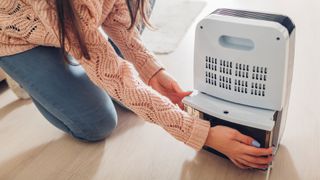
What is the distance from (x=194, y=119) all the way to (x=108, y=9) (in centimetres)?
37

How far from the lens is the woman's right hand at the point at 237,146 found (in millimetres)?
861

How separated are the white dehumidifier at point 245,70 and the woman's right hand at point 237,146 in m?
0.02

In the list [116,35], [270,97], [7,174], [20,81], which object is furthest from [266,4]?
[7,174]

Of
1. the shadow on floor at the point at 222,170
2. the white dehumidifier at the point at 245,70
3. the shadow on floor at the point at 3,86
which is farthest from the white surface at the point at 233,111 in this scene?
the shadow on floor at the point at 3,86

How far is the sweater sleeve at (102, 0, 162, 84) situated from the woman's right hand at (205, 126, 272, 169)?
28 centimetres

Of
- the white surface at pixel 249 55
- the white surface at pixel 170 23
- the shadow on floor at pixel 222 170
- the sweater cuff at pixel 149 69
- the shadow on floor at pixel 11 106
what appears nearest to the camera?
the white surface at pixel 249 55

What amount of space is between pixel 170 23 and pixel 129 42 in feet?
2.31

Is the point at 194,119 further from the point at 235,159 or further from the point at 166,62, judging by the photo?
the point at 166,62

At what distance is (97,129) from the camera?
1091 mm

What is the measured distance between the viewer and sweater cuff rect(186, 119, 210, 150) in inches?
34.1

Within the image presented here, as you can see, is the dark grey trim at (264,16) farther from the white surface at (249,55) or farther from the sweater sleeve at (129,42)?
the sweater sleeve at (129,42)

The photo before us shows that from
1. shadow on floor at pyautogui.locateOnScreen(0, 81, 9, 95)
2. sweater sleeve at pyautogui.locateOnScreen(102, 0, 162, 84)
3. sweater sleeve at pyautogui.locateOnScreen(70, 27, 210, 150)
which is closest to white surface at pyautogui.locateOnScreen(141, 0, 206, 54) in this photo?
sweater sleeve at pyautogui.locateOnScreen(102, 0, 162, 84)

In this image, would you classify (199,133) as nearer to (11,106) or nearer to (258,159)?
(258,159)

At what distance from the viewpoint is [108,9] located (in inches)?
39.7
